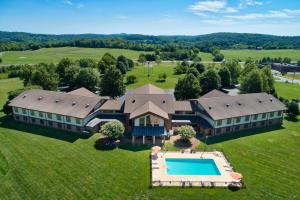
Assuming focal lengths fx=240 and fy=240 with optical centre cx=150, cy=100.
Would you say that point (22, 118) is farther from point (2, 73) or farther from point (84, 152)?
point (2, 73)

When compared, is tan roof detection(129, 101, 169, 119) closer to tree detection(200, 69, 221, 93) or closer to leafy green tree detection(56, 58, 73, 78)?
tree detection(200, 69, 221, 93)

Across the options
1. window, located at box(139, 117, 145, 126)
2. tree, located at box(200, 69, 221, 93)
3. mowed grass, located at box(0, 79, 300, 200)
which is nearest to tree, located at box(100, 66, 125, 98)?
mowed grass, located at box(0, 79, 300, 200)

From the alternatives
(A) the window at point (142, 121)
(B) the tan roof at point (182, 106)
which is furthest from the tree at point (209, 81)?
(A) the window at point (142, 121)

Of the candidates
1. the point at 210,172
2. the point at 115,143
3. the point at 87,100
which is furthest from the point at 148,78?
the point at 210,172

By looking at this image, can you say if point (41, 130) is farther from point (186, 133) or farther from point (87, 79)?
point (87, 79)

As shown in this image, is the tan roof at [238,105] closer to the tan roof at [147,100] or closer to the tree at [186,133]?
the tree at [186,133]

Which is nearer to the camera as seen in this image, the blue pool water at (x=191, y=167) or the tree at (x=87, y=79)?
the blue pool water at (x=191, y=167)
